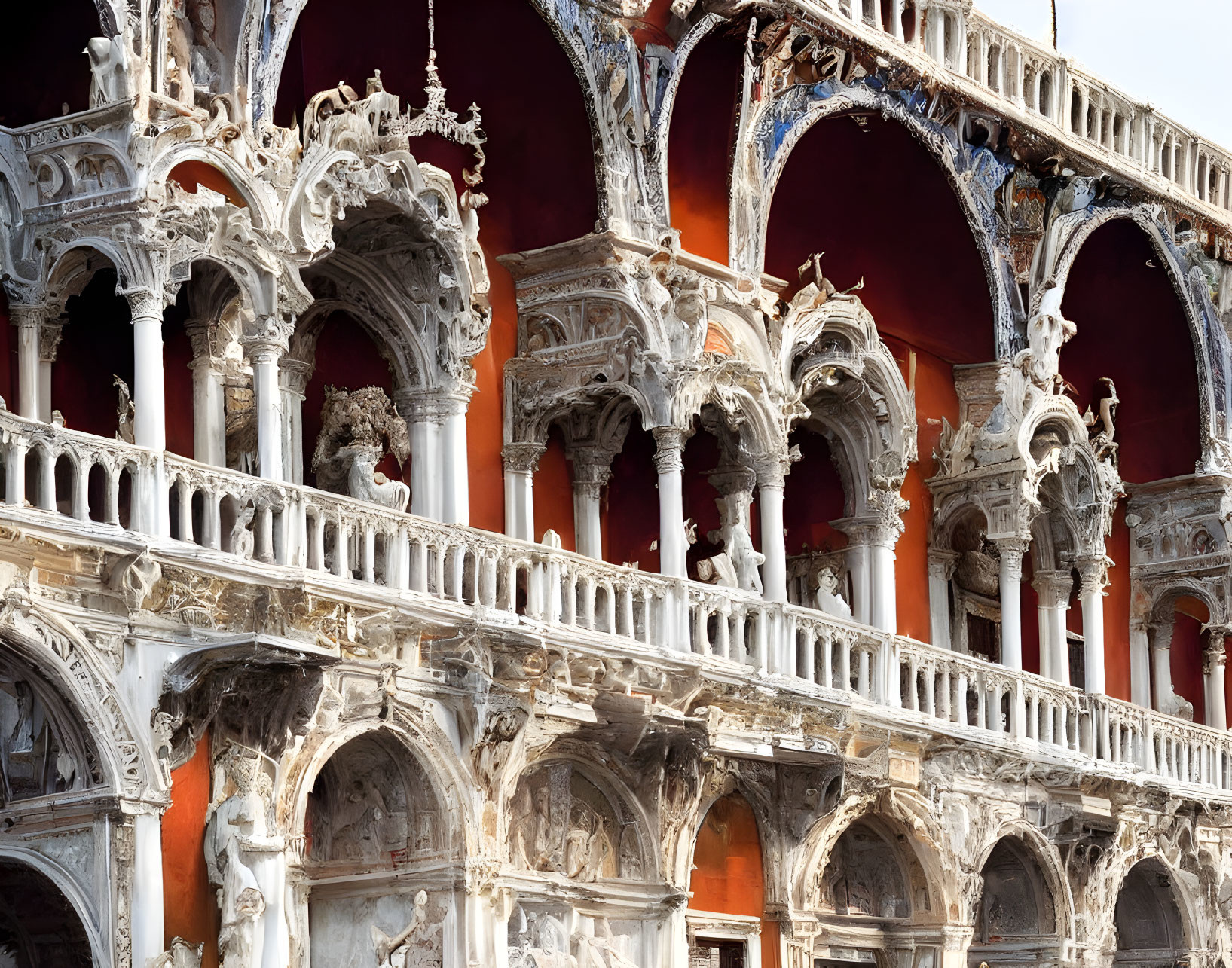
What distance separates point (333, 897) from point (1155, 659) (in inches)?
605

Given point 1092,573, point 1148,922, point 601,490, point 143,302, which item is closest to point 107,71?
point 143,302

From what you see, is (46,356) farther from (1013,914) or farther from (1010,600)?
(1013,914)

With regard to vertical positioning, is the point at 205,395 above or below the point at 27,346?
below

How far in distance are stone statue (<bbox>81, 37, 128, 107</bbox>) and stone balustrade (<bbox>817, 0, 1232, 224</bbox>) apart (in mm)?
8608

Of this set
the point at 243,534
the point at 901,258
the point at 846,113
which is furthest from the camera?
the point at 901,258

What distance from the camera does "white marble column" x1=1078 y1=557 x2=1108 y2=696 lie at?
99.5 ft

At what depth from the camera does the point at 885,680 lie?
1045 inches

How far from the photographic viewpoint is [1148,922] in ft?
105

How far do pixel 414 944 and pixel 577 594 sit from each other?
362cm

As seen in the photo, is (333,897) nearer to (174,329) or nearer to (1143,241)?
(174,329)

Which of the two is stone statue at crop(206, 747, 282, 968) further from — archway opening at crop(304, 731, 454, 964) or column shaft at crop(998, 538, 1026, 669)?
column shaft at crop(998, 538, 1026, 669)

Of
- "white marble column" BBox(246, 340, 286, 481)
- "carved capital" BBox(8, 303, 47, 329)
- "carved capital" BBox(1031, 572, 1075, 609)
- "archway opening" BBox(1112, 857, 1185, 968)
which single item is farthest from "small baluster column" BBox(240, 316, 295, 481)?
"archway opening" BBox(1112, 857, 1185, 968)

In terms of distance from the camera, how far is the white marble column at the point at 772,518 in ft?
85.5

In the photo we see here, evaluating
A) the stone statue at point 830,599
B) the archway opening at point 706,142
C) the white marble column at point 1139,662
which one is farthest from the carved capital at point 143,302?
the white marble column at point 1139,662
